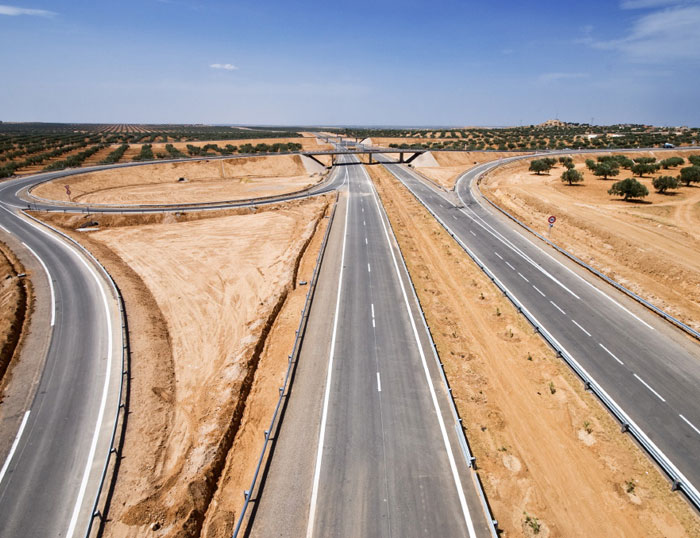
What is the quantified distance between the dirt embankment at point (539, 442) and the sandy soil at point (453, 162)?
67958mm

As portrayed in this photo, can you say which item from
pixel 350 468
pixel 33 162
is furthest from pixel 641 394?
pixel 33 162

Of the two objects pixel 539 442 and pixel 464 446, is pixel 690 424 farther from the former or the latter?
pixel 464 446

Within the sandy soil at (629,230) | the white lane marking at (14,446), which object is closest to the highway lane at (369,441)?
the white lane marking at (14,446)

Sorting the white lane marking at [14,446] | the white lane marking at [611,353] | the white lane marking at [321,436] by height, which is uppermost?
the white lane marking at [611,353]

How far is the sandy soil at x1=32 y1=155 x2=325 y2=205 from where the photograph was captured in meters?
68.4

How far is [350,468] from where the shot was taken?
14867 mm

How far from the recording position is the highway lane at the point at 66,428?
13688 millimetres

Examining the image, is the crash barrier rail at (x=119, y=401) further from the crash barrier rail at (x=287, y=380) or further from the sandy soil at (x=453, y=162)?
the sandy soil at (x=453, y=162)

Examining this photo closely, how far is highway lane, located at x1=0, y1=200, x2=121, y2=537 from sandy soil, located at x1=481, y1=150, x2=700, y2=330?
1551 inches

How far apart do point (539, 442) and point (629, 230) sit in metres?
40.2

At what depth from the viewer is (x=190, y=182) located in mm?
84500

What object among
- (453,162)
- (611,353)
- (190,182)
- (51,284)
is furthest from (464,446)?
(453,162)

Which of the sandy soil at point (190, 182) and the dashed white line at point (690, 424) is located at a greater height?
the sandy soil at point (190, 182)

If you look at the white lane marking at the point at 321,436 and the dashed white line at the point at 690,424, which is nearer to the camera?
the white lane marking at the point at 321,436
